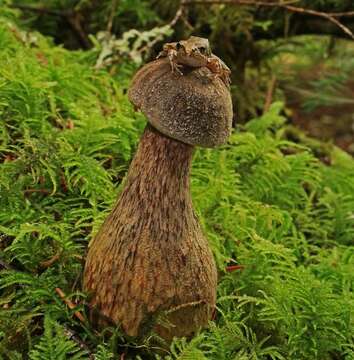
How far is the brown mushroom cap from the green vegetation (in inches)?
22.8

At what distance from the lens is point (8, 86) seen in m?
2.52

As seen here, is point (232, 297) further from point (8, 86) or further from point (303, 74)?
point (303, 74)

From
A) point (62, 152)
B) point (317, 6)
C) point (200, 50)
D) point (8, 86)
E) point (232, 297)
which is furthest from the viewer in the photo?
point (317, 6)

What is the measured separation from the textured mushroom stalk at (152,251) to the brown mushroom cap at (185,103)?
0.31ft

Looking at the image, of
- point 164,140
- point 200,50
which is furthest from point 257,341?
point 200,50

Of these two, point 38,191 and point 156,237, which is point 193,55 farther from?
point 38,191

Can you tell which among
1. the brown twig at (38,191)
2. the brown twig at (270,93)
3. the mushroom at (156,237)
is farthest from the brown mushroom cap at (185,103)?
the brown twig at (270,93)

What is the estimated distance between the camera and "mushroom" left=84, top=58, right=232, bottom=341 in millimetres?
1716

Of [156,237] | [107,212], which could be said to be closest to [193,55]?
[156,237]

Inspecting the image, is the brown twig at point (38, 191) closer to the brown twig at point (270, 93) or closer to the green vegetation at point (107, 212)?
the green vegetation at point (107, 212)

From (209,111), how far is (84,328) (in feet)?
2.50

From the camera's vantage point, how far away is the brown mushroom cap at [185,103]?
165 cm

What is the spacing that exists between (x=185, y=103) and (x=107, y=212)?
73cm

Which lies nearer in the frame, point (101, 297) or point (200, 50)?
point (200, 50)
